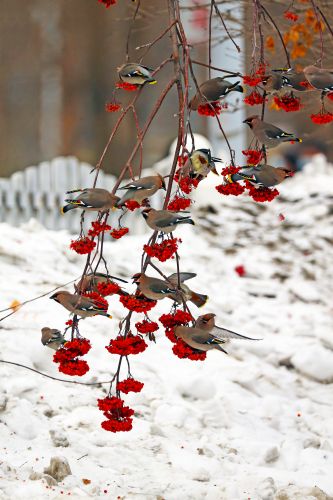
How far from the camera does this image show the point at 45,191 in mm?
7285

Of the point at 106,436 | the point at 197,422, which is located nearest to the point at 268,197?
the point at 106,436

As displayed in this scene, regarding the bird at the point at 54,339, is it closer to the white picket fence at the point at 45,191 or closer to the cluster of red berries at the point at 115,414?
the cluster of red berries at the point at 115,414

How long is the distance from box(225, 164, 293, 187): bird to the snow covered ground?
44.2 inches

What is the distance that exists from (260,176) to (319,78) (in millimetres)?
282

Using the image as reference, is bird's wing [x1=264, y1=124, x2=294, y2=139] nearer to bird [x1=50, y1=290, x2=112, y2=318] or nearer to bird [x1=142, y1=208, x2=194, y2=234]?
bird [x1=142, y1=208, x2=194, y2=234]

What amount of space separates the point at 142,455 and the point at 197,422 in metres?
0.44

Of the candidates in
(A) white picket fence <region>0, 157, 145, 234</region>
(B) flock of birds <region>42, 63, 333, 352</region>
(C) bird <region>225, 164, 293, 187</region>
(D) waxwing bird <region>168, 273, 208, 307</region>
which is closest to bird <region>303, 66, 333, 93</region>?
(B) flock of birds <region>42, 63, 333, 352</region>

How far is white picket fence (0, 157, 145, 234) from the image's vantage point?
23.4 feet

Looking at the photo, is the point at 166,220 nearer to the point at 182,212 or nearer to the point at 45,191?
the point at 182,212

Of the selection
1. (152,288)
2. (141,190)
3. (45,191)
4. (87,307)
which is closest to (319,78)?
(141,190)

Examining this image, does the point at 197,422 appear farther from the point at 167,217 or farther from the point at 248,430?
the point at 167,217

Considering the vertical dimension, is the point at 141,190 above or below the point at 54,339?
above

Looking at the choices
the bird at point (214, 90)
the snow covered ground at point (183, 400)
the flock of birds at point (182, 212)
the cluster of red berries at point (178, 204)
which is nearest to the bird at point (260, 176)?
the flock of birds at point (182, 212)

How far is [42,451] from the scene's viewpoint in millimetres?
2471
